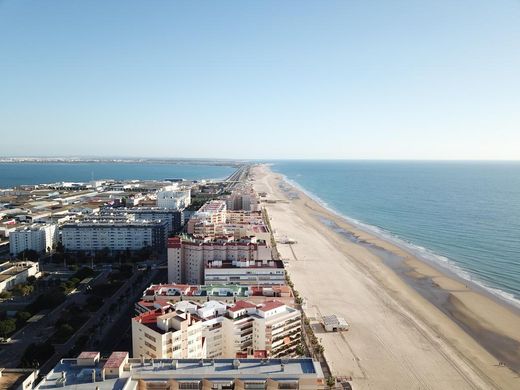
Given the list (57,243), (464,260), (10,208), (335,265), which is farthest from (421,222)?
(10,208)

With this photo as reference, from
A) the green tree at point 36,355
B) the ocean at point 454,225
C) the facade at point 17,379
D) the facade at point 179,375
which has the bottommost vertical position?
the green tree at point 36,355

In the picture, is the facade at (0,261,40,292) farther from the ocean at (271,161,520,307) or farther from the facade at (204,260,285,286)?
the ocean at (271,161,520,307)

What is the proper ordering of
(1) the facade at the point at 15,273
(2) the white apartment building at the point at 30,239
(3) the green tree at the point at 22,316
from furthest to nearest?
(2) the white apartment building at the point at 30,239 → (1) the facade at the point at 15,273 → (3) the green tree at the point at 22,316

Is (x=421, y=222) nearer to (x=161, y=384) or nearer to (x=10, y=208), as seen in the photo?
(x=161, y=384)

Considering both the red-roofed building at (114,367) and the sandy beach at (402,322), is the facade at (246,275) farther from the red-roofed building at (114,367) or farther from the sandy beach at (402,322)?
the red-roofed building at (114,367)

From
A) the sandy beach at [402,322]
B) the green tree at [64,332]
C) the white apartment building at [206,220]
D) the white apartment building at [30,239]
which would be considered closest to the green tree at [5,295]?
the green tree at [64,332]

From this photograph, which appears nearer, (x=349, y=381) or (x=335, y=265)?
(x=349, y=381)
